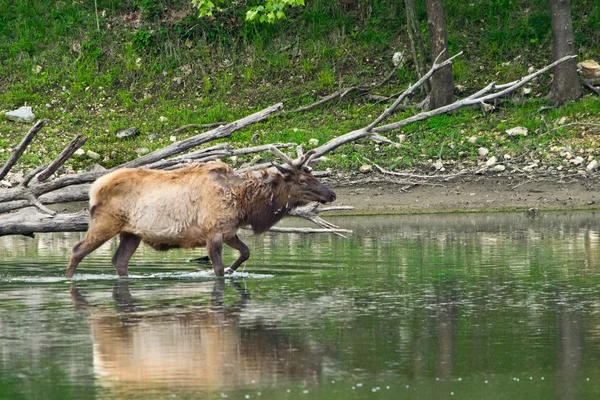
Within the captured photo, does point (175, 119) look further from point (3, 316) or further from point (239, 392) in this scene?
point (239, 392)

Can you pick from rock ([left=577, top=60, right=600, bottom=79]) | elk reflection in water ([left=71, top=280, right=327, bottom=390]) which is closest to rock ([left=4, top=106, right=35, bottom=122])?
rock ([left=577, top=60, right=600, bottom=79])

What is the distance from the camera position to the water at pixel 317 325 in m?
7.56

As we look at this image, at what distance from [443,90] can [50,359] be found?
16.7 m

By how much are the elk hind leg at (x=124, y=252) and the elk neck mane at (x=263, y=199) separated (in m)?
1.25

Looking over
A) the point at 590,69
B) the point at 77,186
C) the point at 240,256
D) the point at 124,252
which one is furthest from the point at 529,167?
the point at 124,252

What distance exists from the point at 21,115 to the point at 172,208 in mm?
13604

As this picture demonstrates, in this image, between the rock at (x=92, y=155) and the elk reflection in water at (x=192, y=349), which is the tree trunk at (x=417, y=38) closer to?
the rock at (x=92, y=155)

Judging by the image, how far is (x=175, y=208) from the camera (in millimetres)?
13516

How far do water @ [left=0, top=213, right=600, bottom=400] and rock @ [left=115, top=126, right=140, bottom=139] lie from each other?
28.9 feet

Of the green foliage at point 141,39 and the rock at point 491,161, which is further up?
the green foliage at point 141,39

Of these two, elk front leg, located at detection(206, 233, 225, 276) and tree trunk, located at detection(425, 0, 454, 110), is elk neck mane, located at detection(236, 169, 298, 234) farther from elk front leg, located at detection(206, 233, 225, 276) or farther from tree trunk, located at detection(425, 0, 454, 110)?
tree trunk, located at detection(425, 0, 454, 110)

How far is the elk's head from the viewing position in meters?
13.9

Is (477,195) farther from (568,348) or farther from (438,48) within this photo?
(568,348)

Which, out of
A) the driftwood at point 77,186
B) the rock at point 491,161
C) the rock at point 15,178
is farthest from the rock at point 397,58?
the driftwood at point 77,186
